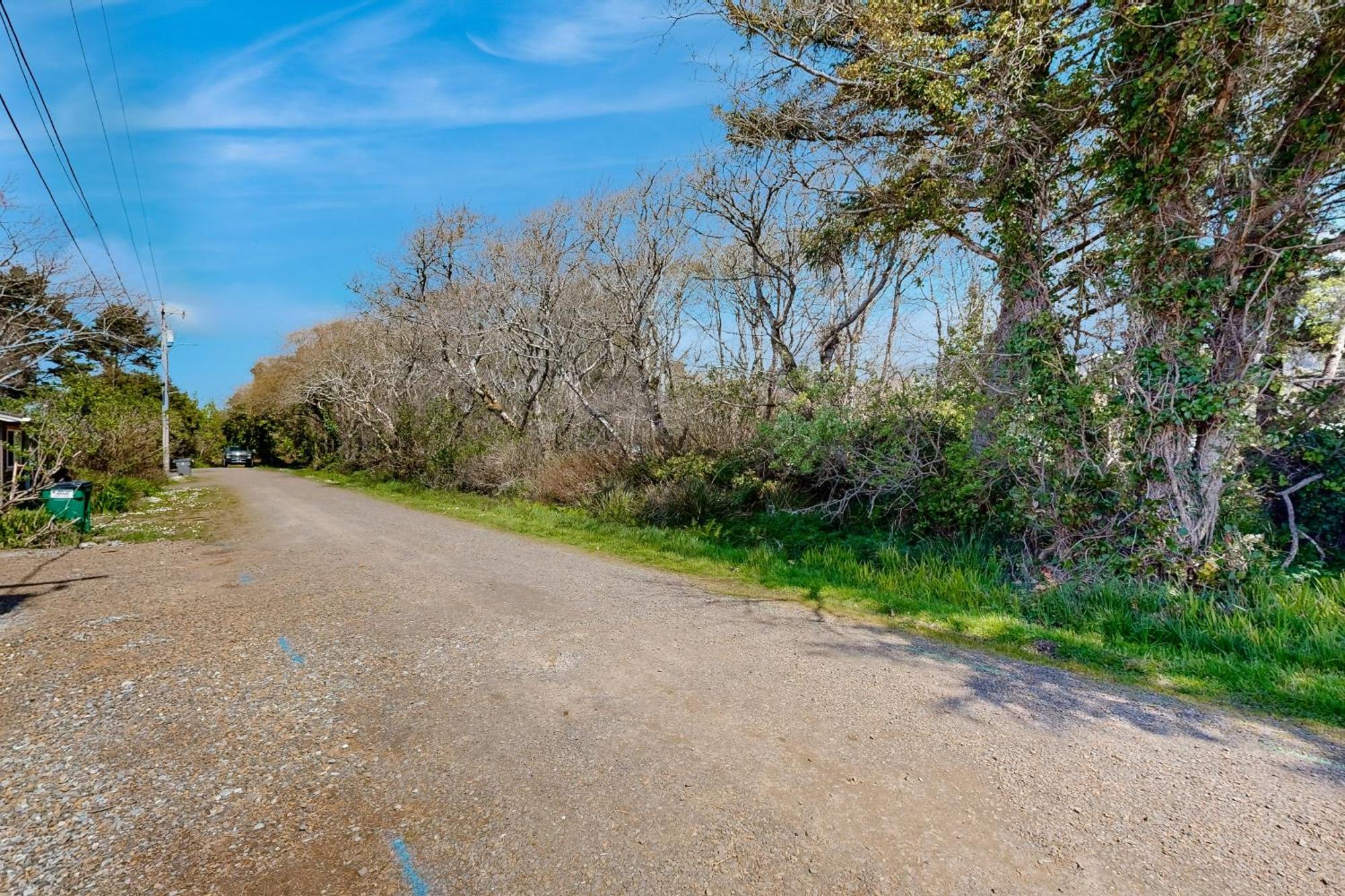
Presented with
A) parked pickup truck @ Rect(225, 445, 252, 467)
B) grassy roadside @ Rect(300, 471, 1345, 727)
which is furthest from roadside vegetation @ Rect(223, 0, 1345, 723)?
parked pickup truck @ Rect(225, 445, 252, 467)

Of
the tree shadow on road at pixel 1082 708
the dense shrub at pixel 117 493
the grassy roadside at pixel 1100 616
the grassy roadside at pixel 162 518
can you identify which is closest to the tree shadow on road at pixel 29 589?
the grassy roadside at pixel 162 518

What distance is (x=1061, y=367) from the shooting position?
6.44 meters

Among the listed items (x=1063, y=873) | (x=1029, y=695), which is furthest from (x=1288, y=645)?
(x=1063, y=873)

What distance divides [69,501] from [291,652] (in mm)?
8111

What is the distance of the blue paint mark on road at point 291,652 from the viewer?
4305 millimetres

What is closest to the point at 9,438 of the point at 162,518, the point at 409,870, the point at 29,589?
the point at 162,518

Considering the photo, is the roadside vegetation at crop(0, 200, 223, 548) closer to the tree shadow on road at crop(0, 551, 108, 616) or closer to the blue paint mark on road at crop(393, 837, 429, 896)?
the tree shadow on road at crop(0, 551, 108, 616)

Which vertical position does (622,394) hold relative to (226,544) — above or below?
above

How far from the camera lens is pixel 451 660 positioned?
14.4ft

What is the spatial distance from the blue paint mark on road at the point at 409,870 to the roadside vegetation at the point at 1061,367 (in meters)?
4.56

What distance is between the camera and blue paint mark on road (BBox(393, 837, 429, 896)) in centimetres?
216

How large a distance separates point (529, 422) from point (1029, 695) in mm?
16051

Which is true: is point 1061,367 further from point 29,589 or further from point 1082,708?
point 29,589

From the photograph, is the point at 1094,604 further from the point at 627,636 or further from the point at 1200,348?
the point at 627,636
